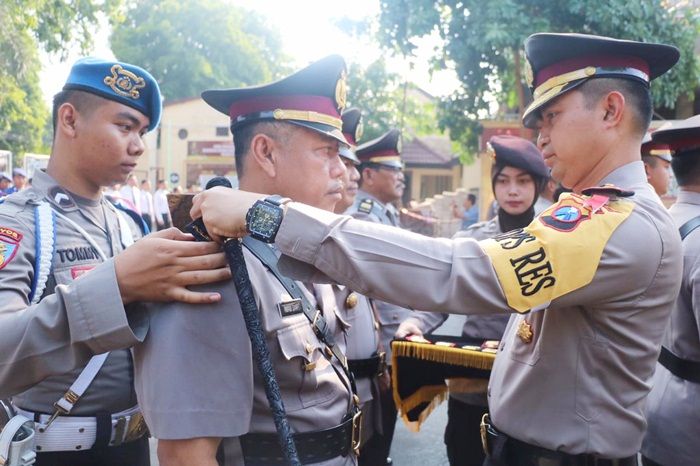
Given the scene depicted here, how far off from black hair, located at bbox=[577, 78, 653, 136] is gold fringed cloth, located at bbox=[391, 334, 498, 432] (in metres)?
1.38

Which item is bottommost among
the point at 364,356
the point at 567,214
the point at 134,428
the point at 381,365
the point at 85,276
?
the point at 381,365

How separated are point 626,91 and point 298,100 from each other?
1.00 m

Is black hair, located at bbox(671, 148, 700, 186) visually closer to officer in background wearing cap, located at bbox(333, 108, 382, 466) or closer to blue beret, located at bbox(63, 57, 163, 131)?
officer in background wearing cap, located at bbox(333, 108, 382, 466)

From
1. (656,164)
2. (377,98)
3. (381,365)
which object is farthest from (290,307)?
(377,98)

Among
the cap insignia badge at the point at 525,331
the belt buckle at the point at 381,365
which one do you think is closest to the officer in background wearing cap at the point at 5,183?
the belt buckle at the point at 381,365

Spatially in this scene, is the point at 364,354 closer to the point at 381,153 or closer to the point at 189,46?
the point at 381,153

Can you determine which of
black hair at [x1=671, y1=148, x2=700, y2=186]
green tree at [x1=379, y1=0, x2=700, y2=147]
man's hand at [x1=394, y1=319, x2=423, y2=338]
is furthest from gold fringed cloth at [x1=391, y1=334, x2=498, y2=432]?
green tree at [x1=379, y1=0, x2=700, y2=147]

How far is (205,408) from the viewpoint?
1.55m

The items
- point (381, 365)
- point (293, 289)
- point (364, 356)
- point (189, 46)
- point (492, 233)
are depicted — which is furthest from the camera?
point (189, 46)

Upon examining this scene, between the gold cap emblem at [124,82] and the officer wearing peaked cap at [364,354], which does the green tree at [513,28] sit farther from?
the gold cap emblem at [124,82]

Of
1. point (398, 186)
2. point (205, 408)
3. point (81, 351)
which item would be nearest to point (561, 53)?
point (205, 408)

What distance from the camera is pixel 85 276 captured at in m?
1.60

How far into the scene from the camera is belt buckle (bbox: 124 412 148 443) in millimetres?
2270

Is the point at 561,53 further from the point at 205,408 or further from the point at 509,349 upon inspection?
the point at 205,408
